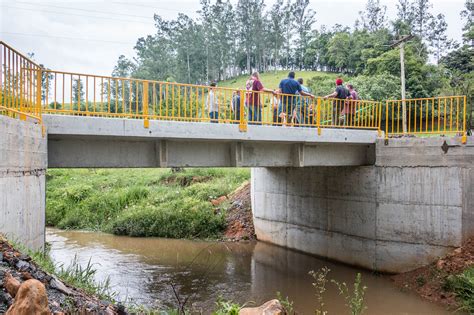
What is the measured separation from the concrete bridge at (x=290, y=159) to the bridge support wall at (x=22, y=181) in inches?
0.7

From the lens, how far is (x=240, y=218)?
17.8 metres

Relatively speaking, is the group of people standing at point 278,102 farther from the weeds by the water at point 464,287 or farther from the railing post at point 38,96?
the weeds by the water at point 464,287

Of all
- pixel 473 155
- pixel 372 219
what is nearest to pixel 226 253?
pixel 372 219

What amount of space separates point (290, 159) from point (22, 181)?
7065 millimetres

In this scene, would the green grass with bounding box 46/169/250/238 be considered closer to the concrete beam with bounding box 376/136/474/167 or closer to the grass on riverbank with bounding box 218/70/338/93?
the concrete beam with bounding box 376/136/474/167

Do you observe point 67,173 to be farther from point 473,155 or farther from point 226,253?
point 473,155

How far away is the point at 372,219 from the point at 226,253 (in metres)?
5.66

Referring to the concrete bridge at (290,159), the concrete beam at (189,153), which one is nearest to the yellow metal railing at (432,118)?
the concrete bridge at (290,159)

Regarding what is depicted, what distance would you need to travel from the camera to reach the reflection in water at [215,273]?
9737 mm

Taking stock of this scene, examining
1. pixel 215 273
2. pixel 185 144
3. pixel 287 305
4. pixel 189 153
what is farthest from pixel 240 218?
pixel 287 305

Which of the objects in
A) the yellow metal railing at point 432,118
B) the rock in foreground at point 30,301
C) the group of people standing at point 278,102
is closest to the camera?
the rock in foreground at point 30,301

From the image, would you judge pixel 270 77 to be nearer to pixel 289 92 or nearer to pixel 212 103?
pixel 289 92

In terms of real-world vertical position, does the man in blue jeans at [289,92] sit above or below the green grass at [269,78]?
below

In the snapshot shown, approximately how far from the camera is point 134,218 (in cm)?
1870
